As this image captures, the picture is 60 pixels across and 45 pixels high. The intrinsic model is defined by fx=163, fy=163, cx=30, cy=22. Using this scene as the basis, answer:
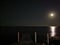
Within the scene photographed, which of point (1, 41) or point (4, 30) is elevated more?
point (4, 30)

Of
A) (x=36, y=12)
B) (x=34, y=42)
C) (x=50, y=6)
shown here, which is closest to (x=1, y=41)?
(x=34, y=42)

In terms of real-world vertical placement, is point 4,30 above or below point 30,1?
below

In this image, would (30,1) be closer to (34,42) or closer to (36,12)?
(36,12)

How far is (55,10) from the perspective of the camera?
5.17 feet

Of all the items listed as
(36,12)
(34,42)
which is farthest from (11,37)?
(36,12)

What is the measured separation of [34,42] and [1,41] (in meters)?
0.32

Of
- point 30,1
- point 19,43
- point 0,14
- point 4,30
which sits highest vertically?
point 30,1

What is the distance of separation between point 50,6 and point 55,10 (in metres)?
0.06

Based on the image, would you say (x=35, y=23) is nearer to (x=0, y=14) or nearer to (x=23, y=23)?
(x=23, y=23)

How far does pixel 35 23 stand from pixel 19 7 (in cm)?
22

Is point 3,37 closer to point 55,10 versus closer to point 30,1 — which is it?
point 30,1

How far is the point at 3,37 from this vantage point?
5.16ft

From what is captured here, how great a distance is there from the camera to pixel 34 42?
1567 mm

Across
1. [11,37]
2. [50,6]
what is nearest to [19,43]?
[11,37]
